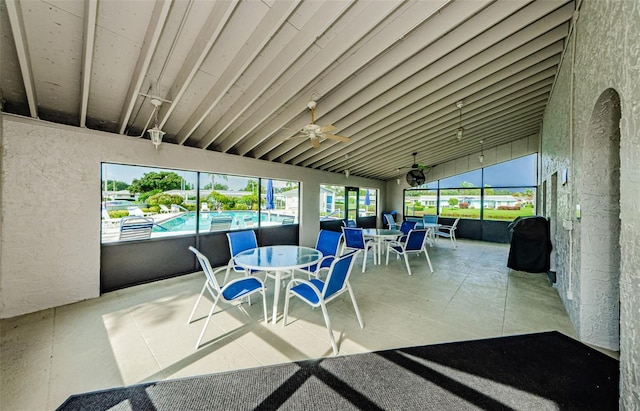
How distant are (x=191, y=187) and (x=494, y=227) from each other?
31.2ft

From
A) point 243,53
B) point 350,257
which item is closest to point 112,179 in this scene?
point 243,53

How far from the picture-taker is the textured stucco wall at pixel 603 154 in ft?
4.67

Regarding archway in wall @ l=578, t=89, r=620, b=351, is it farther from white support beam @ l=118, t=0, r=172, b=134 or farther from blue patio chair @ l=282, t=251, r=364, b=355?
white support beam @ l=118, t=0, r=172, b=134

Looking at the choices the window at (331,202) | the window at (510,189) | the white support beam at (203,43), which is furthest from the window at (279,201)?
the window at (510,189)

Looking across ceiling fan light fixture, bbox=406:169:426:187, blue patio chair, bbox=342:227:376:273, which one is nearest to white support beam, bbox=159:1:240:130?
blue patio chair, bbox=342:227:376:273

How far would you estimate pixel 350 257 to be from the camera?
2.48m

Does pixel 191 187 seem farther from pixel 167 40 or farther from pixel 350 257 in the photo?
pixel 350 257

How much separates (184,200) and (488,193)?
952cm

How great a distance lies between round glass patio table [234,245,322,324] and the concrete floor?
0.54 meters

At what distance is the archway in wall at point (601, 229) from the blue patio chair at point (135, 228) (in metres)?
5.97

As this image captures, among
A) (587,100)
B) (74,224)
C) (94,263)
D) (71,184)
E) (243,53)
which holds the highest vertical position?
(243,53)

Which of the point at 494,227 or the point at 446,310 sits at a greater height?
the point at 494,227

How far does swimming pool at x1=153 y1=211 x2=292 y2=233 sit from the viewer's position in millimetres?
4367

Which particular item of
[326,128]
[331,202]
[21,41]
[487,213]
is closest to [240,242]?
[326,128]
